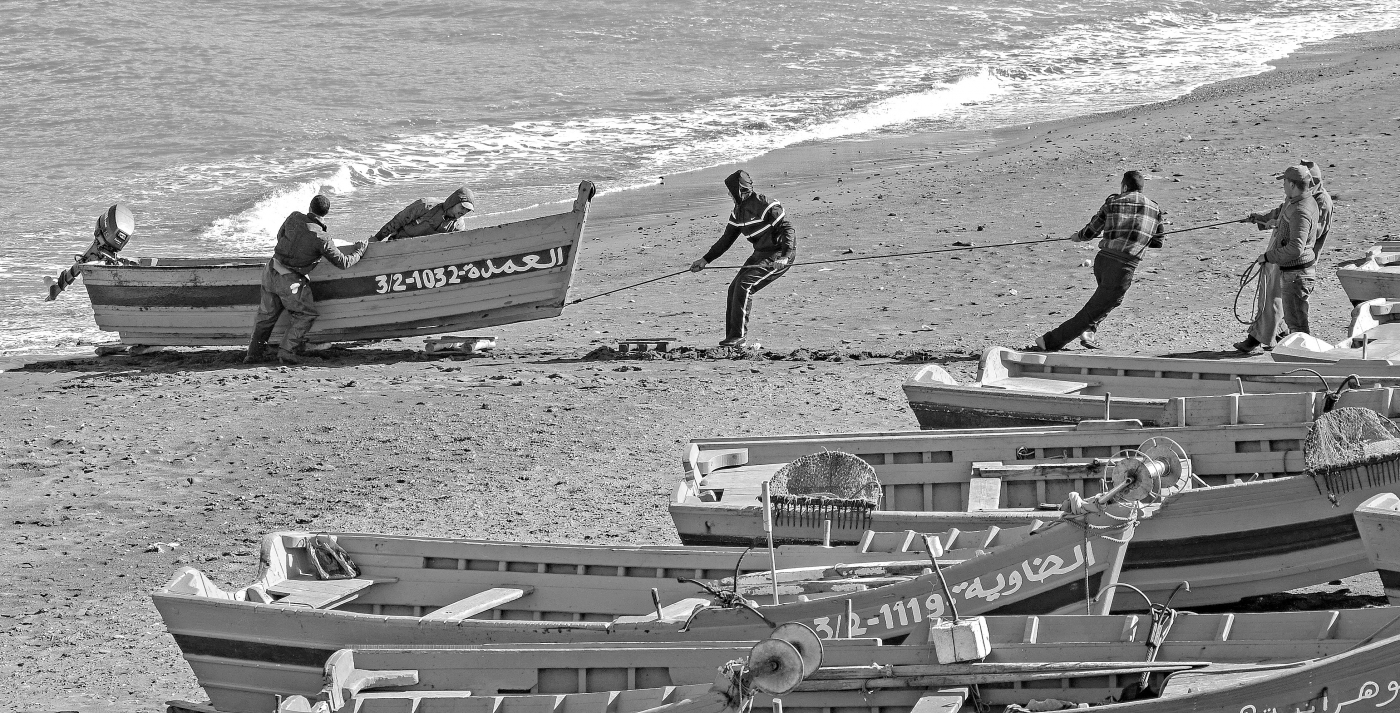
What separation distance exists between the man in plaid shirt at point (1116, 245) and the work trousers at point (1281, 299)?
38.3 inches

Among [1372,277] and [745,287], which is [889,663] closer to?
[745,287]

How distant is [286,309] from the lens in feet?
47.8

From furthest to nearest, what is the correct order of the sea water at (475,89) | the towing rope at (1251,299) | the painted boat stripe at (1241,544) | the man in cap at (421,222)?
the sea water at (475,89) < the man in cap at (421,222) < the towing rope at (1251,299) < the painted boat stripe at (1241,544)

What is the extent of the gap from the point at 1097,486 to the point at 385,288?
8141mm

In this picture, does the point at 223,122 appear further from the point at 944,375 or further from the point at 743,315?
the point at 944,375

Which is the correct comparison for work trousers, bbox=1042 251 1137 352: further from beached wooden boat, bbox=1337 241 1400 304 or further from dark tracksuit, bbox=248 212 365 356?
dark tracksuit, bbox=248 212 365 356

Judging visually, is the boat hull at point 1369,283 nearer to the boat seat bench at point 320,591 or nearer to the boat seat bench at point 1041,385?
the boat seat bench at point 1041,385

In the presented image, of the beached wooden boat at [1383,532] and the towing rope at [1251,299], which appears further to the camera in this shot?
the towing rope at [1251,299]

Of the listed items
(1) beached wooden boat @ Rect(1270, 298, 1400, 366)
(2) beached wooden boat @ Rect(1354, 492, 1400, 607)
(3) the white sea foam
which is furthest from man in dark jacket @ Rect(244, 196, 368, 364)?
(2) beached wooden boat @ Rect(1354, 492, 1400, 607)

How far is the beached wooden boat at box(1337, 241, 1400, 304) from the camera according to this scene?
12.9 metres

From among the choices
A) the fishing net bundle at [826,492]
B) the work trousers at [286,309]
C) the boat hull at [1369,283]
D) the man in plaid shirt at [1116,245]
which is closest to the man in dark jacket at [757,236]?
the man in plaid shirt at [1116,245]

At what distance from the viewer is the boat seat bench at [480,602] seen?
728 centimetres

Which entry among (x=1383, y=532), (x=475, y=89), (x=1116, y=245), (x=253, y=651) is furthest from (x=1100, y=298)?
(x=475, y=89)

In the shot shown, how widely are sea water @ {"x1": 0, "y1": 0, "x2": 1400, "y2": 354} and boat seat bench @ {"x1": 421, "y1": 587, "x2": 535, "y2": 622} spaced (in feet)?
34.4
